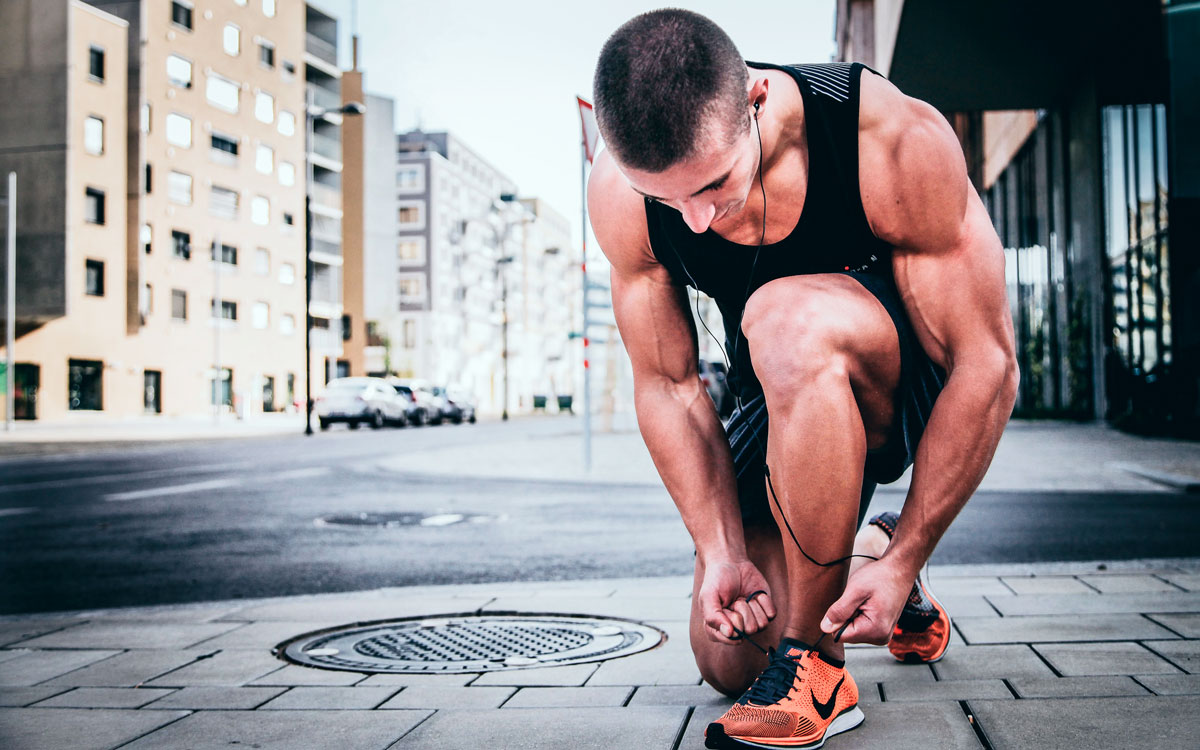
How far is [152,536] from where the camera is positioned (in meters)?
7.07

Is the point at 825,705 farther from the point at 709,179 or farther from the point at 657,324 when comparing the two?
the point at 709,179

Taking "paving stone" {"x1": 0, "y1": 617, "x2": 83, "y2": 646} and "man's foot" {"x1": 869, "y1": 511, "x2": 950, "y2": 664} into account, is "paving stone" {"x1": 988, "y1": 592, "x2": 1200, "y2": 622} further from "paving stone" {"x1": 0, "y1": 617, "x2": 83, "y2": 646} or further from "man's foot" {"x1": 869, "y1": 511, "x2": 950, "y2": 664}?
"paving stone" {"x1": 0, "y1": 617, "x2": 83, "y2": 646}

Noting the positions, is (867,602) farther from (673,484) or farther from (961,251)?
(961,251)

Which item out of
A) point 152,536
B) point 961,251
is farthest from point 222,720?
point 152,536

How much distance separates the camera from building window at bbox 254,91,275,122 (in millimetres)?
50344

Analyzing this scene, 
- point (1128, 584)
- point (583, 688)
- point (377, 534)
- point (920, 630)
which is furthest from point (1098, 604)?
point (377, 534)

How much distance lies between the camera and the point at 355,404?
3162cm

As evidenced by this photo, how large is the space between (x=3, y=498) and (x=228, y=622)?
699cm

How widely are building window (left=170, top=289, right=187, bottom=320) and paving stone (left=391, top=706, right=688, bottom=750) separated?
1775 inches

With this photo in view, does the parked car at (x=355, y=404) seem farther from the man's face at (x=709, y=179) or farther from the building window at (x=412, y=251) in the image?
the building window at (x=412, y=251)

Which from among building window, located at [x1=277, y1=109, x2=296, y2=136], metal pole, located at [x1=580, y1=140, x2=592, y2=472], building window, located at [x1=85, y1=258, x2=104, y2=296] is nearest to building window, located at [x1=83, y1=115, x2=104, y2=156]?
building window, located at [x1=85, y1=258, x2=104, y2=296]

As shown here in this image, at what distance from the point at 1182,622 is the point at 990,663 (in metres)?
0.85

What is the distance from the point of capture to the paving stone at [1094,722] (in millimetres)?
2045

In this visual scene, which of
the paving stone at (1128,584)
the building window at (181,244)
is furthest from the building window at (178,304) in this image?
the paving stone at (1128,584)
